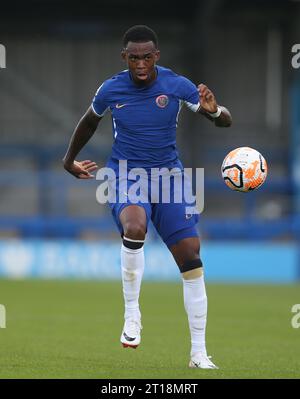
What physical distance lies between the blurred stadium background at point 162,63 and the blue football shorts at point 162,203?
18.9 meters

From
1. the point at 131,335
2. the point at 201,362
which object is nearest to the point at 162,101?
the point at 131,335

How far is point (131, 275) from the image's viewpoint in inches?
302

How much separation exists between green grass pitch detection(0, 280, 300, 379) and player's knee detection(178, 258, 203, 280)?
0.75m

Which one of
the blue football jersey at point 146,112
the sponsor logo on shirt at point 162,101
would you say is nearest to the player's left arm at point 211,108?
the blue football jersey at point 146,112

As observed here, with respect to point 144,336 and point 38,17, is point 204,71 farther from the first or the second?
point 144,336

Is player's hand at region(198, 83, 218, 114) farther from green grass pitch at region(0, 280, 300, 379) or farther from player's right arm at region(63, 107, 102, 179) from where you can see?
green grass pitch at region(0, 280, 300, 379)

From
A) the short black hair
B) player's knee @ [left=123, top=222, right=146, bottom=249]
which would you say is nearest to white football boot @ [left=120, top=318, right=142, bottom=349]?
player's knee @ [left=123, top=222, right=146, bottom=249]

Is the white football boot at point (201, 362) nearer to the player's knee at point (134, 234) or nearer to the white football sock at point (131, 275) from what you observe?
the white football sock at point (131, 275)

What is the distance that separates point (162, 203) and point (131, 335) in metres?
1.11

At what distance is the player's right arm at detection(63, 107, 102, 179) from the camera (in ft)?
26.4

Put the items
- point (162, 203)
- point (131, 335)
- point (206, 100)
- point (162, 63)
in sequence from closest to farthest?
point (131, 335) → point (206, 100) → point (162, 203) → point (162, 63)

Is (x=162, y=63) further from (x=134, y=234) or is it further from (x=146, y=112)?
(x=134, y=234)

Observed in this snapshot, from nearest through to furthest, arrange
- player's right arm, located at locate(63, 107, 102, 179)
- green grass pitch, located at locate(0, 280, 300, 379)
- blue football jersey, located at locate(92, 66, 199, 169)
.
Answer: green grass pitch, located at locate(0, 280, 300, 379)
blue football jersey, located at locate(92, 66, 199, 169)
player's right arm, located at locate(63, 107, 102, 179)

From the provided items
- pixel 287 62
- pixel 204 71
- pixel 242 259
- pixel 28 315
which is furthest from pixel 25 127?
pixel 28 315
